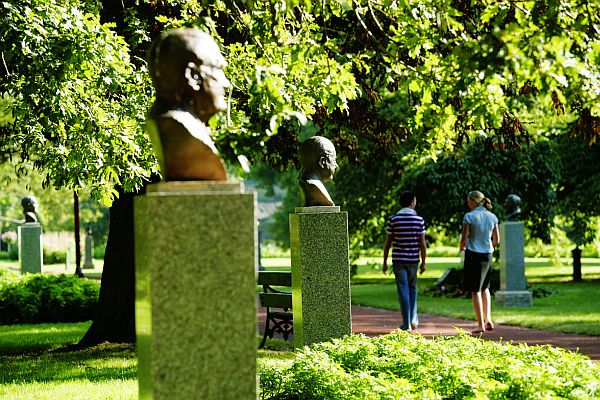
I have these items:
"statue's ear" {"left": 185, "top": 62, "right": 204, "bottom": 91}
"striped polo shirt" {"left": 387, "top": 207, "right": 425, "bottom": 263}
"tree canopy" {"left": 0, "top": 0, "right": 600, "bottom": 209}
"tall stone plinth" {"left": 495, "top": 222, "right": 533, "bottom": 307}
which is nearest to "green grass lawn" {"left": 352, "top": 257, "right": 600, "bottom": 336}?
"tall stone plinth" {"left": 495, "top": 222, "right": 533, "bottom": 307}

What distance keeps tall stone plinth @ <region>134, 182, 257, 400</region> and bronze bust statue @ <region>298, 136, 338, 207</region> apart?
14.5 feet

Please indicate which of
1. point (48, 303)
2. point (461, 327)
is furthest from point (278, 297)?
point (48, 303)

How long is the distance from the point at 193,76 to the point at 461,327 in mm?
10371

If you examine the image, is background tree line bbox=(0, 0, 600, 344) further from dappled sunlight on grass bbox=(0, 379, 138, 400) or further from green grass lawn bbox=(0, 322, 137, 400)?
dappled sunlight on grass bbox=(0, 379, 138, 400)

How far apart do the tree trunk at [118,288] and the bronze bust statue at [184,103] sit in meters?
7.70

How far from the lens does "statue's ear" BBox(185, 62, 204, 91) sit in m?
5.48

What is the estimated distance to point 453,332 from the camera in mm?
14148

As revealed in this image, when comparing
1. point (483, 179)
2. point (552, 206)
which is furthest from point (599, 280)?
point (483, 179)

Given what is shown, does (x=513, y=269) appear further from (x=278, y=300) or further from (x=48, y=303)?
(x=48, y=303)

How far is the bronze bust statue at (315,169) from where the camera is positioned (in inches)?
380

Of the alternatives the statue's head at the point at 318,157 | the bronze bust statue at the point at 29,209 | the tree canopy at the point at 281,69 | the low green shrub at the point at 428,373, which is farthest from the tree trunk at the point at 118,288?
the bronze bust statue at the point at 29,209

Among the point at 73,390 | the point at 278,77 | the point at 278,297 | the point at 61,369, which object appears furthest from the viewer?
the point at 278,297

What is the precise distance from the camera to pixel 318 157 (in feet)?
32.4

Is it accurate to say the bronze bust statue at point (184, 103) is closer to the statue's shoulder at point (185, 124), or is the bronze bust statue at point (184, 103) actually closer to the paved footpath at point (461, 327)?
the statue's shoulder at point (185, 124)
